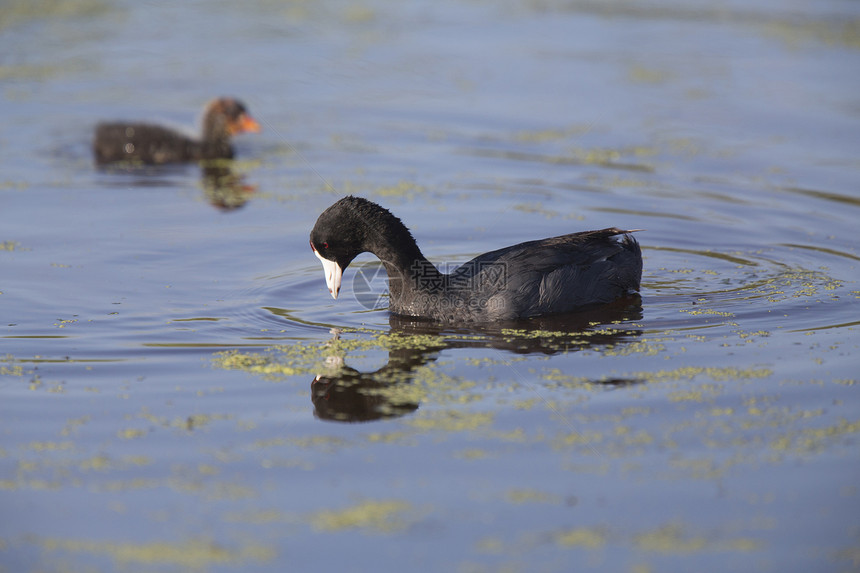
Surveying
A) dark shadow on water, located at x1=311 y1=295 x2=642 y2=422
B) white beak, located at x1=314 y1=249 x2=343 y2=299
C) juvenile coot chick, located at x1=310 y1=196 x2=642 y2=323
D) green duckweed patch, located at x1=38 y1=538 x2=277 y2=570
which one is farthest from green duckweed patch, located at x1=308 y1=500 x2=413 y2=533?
white beak, located at x1=314 y1=249 x2=343 y2=299

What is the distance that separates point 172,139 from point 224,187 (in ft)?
3.92

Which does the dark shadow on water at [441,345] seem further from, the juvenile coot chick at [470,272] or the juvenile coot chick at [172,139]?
the juvenile coot chick at [172,139]

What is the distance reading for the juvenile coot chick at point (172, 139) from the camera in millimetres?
9961

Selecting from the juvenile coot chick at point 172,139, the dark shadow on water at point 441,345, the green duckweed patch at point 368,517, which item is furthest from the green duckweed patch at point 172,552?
the juvenile coot chick at point 172,139

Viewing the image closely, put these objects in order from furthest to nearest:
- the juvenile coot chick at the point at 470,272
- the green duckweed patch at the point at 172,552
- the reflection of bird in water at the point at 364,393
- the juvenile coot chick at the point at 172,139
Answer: the juvenile coot chick at the point at 172,139, the juvenile coot chick at the point at 470,272, the reflection of bird in water at the point at 364,393, the green duckweed patch at the point at 172,552

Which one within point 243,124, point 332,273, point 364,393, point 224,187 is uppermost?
point 243,124

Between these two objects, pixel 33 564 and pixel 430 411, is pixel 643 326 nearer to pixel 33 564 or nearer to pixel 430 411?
pixel 430 411

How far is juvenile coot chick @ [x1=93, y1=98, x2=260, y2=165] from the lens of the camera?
9.96 meters

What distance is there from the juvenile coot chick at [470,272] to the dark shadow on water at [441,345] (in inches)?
3.9

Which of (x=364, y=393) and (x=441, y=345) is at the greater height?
(x=441, y=345)

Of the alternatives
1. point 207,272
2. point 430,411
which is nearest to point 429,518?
point 430,411

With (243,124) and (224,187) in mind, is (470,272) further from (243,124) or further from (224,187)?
(243,124)

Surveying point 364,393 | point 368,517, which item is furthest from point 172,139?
point 368,517

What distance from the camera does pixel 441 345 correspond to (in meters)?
5.52
